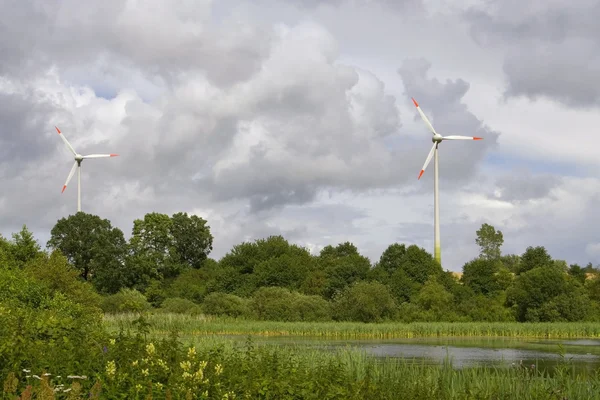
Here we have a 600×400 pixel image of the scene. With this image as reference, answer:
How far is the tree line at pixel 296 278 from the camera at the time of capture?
53531 mm

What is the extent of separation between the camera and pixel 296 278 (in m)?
69.1

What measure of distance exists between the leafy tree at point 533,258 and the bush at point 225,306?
32.3 m

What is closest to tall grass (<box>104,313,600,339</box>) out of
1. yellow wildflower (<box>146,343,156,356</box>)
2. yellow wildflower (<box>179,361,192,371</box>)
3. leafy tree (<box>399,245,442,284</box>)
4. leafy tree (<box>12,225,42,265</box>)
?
leafy tree (<box>12,225,42,265</box>)

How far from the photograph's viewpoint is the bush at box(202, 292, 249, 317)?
55531 mm

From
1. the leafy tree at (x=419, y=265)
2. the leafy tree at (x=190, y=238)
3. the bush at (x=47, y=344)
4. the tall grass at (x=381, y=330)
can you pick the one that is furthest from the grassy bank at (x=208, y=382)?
the leafy tree at (x=190, y=238)

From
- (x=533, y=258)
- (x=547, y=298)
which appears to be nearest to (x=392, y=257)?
(x=533, y=258)

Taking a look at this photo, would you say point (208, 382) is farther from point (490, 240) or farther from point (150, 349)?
point (490, 240)

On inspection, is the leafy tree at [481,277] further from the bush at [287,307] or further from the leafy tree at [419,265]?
the bush at [287,307]

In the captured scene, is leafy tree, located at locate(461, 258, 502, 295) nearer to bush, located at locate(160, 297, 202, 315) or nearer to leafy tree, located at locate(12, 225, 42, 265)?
bush, located at locate(160, 297, 202, 315)

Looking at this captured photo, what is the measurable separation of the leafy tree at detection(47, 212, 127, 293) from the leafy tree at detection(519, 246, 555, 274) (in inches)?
1609

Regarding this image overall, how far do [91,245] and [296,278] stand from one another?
971 inches

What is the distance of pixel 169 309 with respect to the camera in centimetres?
5619

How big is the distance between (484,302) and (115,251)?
39641 millimetres

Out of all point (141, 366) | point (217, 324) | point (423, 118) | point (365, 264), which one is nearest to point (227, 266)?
point (365, 264)
